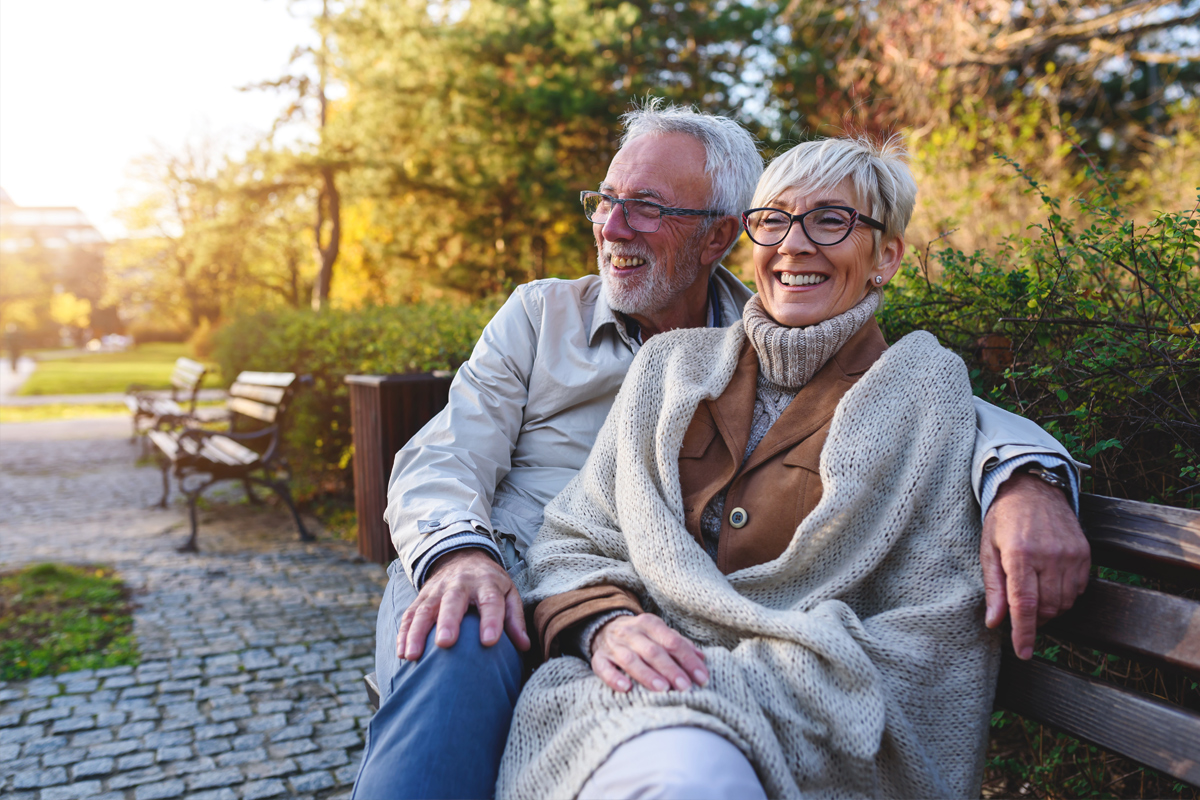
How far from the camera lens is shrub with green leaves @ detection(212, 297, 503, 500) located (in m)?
4.88

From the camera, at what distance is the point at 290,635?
4.51m

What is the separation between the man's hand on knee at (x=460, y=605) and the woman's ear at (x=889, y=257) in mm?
1193

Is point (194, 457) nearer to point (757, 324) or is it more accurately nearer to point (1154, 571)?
point (757, 324)

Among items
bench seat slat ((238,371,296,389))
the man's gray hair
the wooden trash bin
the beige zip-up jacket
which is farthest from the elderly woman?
bench seat slat ((238,371,296,389))

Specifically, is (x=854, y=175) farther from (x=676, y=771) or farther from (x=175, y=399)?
(x=175, y=399)

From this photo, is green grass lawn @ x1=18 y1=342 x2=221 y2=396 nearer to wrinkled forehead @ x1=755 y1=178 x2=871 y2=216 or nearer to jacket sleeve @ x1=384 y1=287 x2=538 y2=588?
jacket sleeve @ x1=384 y1=287 x2=538 y2=588

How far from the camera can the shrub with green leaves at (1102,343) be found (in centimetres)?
197

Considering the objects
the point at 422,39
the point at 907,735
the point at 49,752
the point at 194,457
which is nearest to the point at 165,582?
the point at 194,457

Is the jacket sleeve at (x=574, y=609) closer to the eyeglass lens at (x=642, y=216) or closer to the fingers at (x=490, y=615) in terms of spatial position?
the fingers at (x=490, y=615)

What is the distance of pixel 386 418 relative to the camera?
3.78 metres

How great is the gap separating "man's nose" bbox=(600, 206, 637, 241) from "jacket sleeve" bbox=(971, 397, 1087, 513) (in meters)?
1.36

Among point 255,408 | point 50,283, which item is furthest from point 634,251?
point 50,283

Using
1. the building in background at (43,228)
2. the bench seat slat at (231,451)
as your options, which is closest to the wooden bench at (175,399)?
the bench seat slat at (231,451)

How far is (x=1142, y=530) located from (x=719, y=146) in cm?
179
